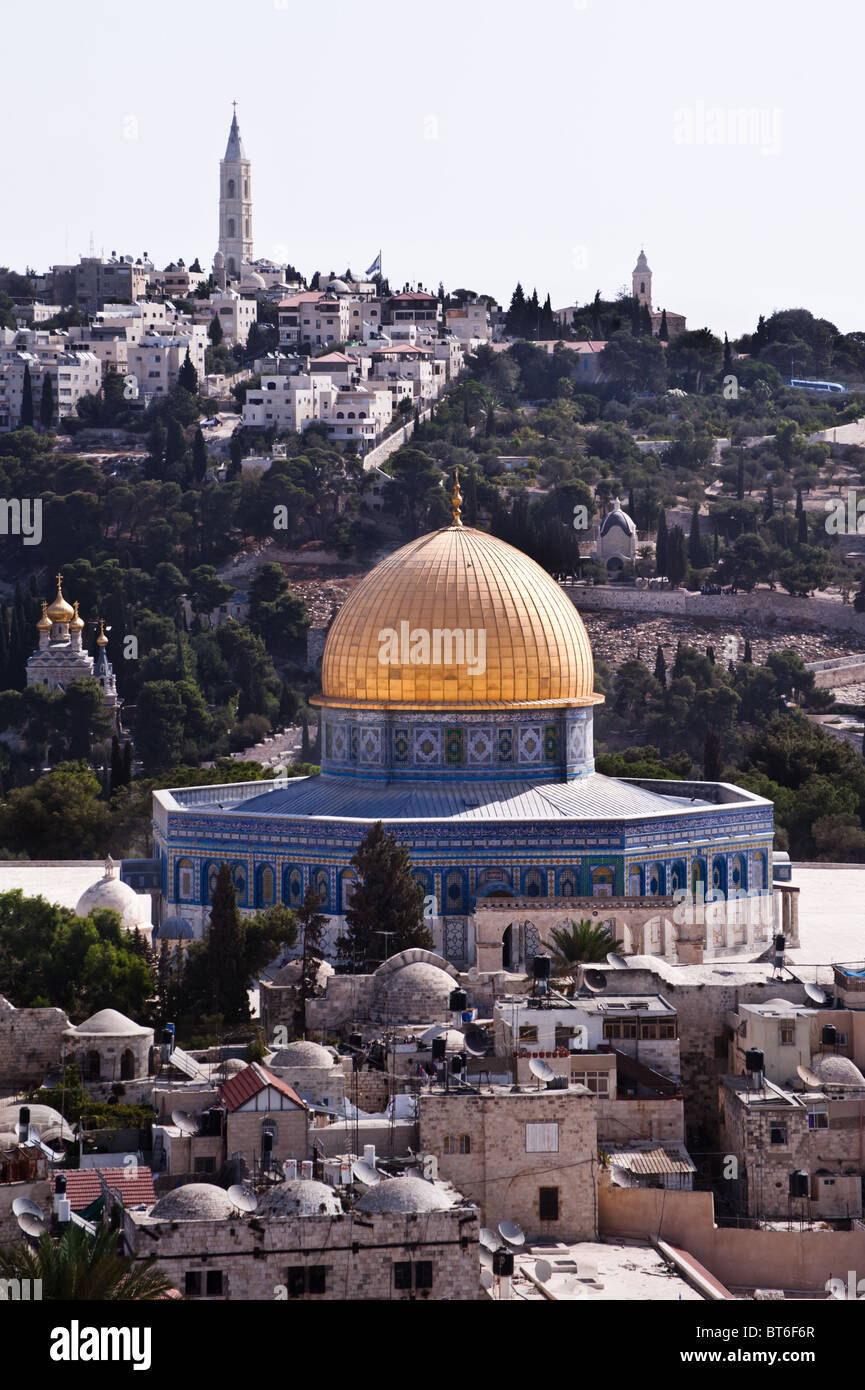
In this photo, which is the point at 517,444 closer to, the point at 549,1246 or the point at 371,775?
the point at 371,775

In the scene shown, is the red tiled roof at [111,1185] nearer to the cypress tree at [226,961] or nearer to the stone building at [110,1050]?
the stone building at [110,1050]

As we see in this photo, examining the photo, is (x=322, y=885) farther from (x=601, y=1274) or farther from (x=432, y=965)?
(x=601, y=1274)

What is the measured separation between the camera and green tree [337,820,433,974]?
101 feet

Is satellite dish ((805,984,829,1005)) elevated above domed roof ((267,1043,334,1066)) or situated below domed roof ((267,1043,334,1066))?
above

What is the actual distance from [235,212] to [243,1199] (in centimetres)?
12497

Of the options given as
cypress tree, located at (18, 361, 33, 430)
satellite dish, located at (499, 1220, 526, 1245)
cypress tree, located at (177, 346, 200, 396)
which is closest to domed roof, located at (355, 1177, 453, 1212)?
satellite dish, located at (499, 1220, 526, 1245)

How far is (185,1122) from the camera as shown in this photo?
2281cm

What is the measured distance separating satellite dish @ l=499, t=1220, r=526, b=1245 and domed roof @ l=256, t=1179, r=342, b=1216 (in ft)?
5.56

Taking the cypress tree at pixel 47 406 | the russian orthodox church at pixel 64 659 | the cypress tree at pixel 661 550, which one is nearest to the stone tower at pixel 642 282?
the cypress tree at pixel 47 406

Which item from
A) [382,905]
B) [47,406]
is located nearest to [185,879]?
[382,905]

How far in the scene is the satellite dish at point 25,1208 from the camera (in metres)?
20.2

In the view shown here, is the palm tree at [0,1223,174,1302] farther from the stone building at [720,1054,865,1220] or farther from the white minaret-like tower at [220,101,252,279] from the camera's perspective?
the white minaret-like tower at [220,101,252,279]
